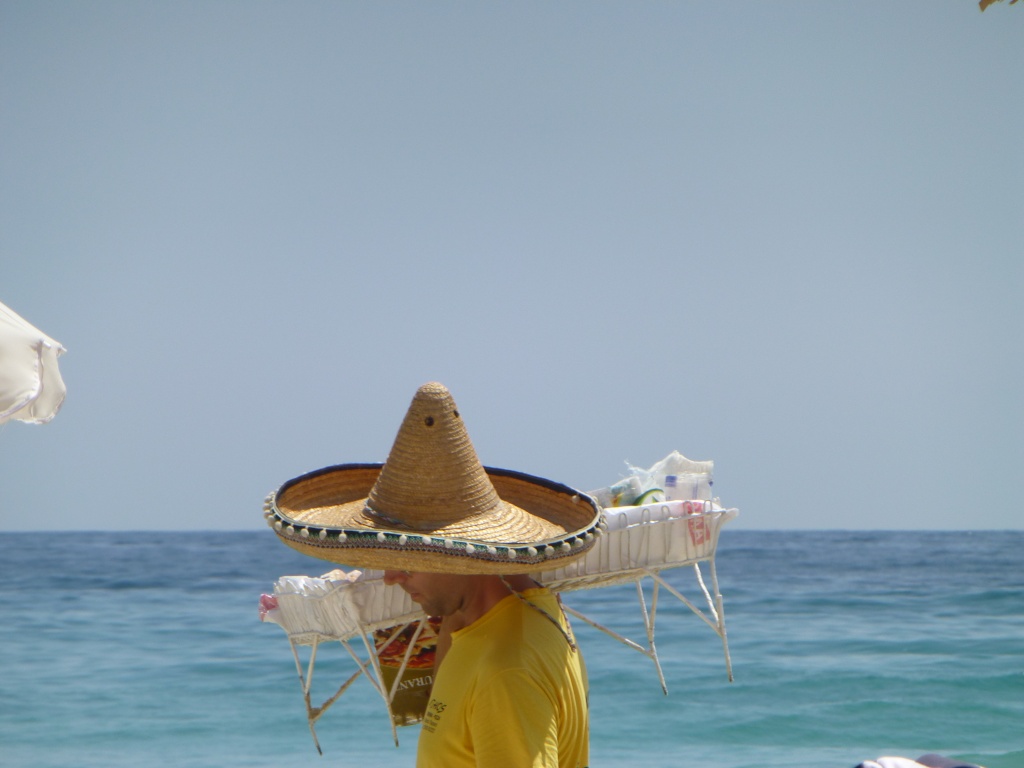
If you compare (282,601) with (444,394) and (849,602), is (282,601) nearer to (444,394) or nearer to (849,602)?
(444,394)

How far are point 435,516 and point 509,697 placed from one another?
0.42m

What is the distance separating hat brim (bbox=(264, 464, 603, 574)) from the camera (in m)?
2.19

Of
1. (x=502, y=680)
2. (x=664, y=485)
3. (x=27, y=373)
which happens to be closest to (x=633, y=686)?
(x=664, y=485)

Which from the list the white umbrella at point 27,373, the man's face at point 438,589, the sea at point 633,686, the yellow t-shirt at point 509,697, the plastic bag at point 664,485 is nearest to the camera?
the yellow t-shirt at point 509,697

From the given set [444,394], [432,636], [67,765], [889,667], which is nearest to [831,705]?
[889,667]

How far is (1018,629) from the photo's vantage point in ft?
50.8

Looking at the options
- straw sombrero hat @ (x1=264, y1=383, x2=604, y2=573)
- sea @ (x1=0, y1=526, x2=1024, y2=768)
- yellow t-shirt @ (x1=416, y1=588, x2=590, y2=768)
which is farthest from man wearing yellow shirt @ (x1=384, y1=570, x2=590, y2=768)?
sea @ (x1=0, y1=526, x2=1024, y2=768)

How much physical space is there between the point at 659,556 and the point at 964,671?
417 inches

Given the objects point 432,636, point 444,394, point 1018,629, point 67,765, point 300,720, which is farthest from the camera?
point 1018,629

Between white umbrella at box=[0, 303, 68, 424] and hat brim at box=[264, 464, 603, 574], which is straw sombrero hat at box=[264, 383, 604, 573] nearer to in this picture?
hat brim at box=[264, 464, 603, 574]

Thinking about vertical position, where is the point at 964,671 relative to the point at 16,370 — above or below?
below

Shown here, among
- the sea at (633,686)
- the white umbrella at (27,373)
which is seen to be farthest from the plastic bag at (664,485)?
the sea at (633,686)

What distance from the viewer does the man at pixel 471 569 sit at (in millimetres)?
2143

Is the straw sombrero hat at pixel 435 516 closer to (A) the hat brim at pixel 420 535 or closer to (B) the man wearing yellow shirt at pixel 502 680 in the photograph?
(A) the hat brim at pixel 420 535
